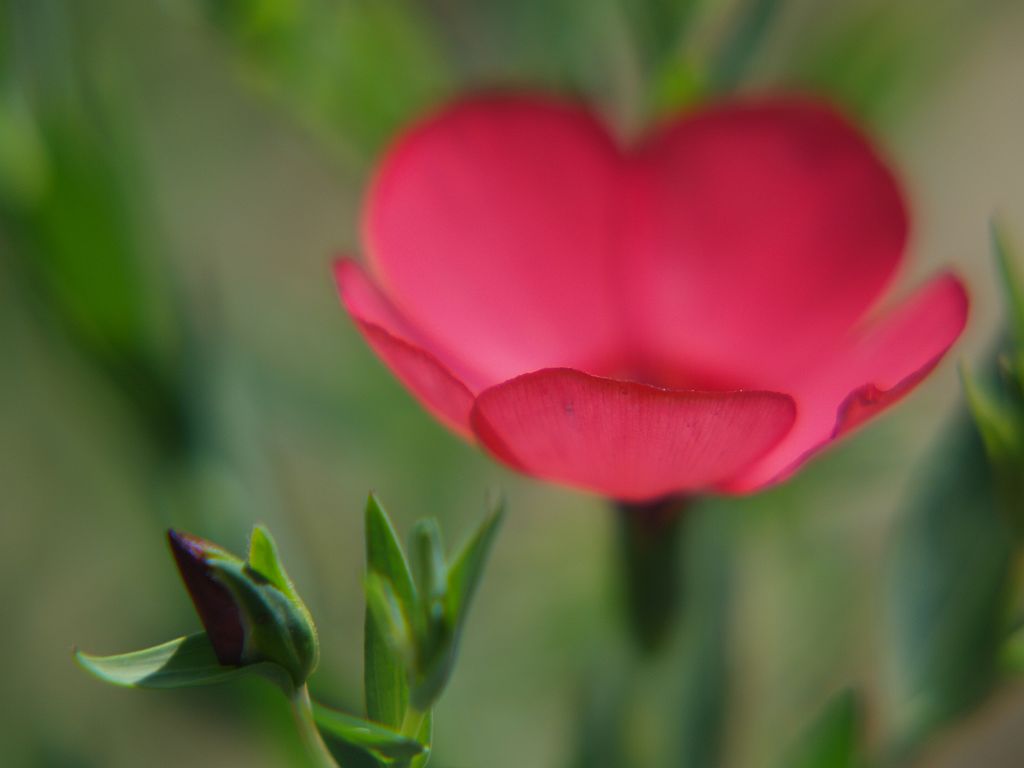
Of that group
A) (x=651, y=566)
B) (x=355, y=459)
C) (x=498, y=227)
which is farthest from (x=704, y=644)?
(x=355, y=459)

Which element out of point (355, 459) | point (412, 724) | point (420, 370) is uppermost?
point (420, 370)

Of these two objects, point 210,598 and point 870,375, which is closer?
point 210,598

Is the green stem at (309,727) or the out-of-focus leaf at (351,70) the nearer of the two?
the green stem at (309,727)

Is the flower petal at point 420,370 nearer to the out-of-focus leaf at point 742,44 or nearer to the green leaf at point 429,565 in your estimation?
the green leaf at point 429,565

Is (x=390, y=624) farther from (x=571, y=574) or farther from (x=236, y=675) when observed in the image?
(x=571, y=574)

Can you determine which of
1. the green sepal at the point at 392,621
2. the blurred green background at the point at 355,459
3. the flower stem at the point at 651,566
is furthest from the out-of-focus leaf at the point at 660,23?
the green sepal at the point at 392,621

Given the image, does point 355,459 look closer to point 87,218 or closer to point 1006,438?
point 87,218
